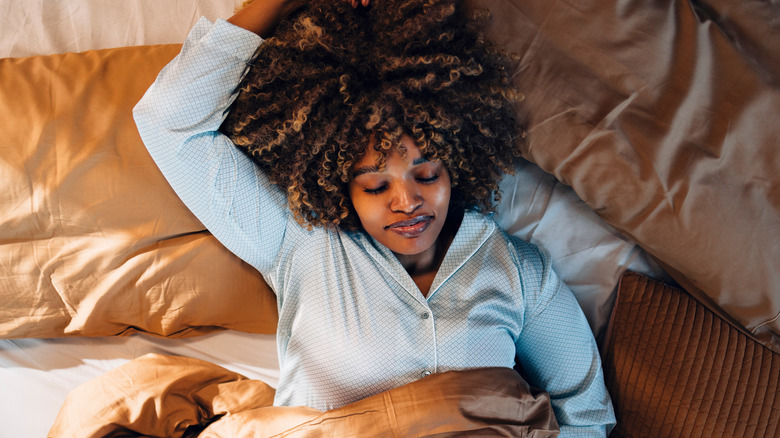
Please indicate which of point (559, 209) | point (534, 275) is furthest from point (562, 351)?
point (559, 209)

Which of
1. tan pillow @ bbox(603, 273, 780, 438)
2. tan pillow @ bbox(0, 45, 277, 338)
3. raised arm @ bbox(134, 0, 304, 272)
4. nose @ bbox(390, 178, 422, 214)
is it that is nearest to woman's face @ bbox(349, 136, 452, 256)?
nose @ bbox(390, 178, 422, 214)

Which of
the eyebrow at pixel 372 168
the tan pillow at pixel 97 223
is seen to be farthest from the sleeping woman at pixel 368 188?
the tan pillow at pixel 97 223

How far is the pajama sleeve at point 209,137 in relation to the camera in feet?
3.04

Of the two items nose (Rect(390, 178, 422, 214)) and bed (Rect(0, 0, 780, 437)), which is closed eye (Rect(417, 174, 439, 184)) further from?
bed (Rect(0, 0, 780, 437))

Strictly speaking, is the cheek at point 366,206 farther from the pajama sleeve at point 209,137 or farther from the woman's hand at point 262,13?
the woman's hand at point 262,13

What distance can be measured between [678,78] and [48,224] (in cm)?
124

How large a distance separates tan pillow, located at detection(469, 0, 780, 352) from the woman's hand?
1.15 feet

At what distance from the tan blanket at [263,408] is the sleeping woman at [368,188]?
6cm

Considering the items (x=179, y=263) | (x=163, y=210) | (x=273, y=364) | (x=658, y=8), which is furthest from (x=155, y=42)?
(x=658, y=8)

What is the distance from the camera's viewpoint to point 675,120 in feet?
2.99

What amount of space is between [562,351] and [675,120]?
487mm

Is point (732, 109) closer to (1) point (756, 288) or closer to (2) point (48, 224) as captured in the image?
(1) point (756, 288)

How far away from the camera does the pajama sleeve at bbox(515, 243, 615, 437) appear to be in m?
1.07

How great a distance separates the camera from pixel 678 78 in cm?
91
